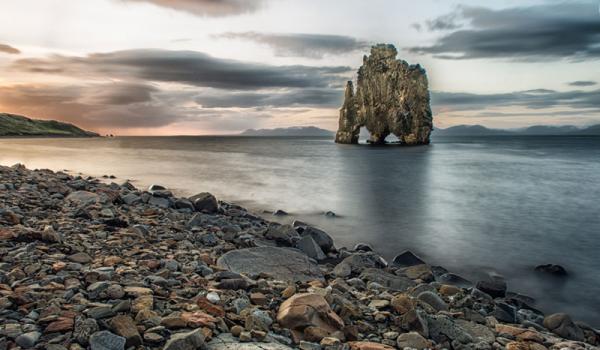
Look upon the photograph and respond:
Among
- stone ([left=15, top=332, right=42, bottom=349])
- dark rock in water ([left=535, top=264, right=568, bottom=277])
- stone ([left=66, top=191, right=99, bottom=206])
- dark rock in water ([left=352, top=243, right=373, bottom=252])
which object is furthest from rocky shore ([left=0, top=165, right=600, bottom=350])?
dark rock in water ([left=535, top=264, right=568, bottom=277])

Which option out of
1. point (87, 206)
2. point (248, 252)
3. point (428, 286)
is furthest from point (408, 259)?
point (87, 206)

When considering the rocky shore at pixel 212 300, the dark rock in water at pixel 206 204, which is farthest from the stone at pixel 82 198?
the dark rock in water at pixel 206 204

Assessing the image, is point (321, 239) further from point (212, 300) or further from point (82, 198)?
point (82, 198)

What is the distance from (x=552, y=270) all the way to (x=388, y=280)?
18.7 ft

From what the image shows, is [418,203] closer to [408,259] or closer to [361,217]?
[361,217]

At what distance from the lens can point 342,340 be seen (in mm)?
4605

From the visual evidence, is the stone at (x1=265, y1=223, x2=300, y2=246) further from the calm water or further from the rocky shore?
the calm water

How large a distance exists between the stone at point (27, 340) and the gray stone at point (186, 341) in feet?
3.79

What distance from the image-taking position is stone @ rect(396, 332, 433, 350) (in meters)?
4.73

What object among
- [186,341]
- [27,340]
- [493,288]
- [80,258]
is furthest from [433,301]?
[80,258]

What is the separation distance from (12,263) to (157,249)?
2537mm

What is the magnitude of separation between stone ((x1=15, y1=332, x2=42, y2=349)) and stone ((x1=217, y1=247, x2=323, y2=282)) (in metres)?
3.62

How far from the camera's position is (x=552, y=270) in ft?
35.5

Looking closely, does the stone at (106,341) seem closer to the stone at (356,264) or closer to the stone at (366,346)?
the stone at (366,346)
